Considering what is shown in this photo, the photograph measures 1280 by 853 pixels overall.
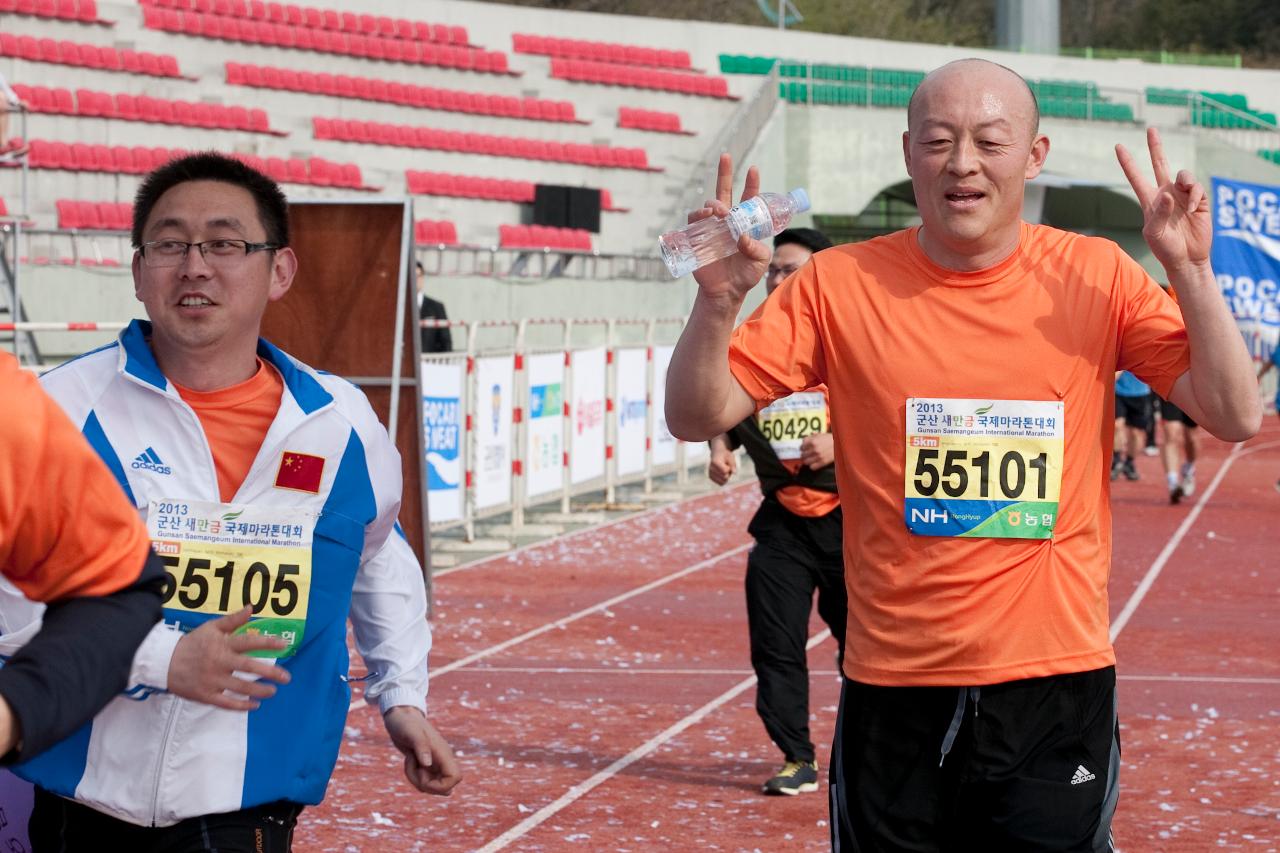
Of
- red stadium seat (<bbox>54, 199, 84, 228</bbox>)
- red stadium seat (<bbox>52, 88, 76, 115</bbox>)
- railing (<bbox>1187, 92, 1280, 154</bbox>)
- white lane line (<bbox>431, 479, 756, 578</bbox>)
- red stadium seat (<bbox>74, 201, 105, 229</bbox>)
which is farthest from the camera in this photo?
railing (<bbox>1187, 92, 1280, 154</bbox>)

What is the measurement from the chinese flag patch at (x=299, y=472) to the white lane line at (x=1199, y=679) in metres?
Result: 7.21

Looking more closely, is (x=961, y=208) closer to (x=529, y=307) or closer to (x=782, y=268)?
(x=782, y=268)

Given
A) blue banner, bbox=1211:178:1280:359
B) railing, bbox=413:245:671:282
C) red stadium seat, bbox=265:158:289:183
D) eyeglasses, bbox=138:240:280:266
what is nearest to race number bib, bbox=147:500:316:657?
eyeglasses, bbox=138:240:280:266

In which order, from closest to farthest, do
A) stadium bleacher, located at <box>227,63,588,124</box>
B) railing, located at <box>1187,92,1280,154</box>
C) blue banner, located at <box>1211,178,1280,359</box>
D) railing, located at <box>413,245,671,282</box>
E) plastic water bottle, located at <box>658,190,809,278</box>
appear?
plastic water bottle, located at <box>658,190,809,278</box> → blue banner, located at <box>1211,178,1280,359</box> → railing, located at <box>413,245,671,282</box> → stadium bleacher, located at <box>227,63,588,124</box> → railing, located at <box>1187,92,1280,154</box>

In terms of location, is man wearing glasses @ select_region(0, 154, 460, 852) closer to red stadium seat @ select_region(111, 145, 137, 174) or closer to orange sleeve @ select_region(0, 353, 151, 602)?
orange sleeve @ select_region(0, 353, 151, 602)

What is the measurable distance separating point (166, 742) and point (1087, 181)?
3357cm

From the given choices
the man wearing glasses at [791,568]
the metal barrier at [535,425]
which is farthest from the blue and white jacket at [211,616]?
the metal barrier at [535,425]

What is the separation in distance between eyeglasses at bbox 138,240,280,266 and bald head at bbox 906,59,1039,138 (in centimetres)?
134

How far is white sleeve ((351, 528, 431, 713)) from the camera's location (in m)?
3.77

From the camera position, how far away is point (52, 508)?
81.0 inches

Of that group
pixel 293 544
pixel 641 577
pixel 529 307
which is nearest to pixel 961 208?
pixel 293 544


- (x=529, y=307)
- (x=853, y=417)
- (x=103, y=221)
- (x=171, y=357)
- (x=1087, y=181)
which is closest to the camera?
(x=171, y=357)

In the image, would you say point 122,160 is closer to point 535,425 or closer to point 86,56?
point 86,56

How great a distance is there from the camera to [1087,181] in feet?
116
